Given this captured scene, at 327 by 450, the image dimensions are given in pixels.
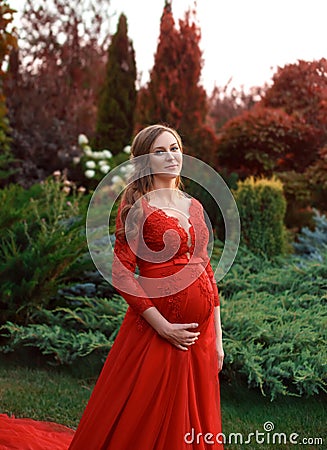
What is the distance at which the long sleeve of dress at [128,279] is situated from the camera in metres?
2.17

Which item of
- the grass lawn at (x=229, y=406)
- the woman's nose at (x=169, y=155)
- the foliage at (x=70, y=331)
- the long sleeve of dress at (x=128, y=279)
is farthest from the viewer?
the foliage at (x=70, y=331)

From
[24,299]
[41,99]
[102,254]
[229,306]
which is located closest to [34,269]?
[24,299]

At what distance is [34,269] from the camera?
4.81m

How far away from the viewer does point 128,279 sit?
2176 mm

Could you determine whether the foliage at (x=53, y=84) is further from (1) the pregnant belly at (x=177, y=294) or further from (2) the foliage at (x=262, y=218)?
(1) the pregnant belly at (x=177, y=294)

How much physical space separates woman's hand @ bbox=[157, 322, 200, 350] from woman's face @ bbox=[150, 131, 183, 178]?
0.62 metres

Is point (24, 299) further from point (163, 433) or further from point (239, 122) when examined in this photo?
point (239, 122)

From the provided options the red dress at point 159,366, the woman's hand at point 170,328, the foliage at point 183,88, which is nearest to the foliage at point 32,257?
the red dress at point 159,366

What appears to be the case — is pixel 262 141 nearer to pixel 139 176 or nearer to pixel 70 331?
pixel 70 331

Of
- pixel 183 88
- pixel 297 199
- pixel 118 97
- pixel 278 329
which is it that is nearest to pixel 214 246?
pixel 278 329

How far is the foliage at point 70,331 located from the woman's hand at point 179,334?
6.46 feet

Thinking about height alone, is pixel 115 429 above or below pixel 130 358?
below

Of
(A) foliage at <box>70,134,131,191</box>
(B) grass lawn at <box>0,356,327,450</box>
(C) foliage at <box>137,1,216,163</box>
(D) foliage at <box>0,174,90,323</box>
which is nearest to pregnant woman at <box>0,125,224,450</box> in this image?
(B) grass lawn at <box>0,356,327,450</box>

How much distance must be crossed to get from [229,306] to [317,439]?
151 cm
